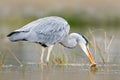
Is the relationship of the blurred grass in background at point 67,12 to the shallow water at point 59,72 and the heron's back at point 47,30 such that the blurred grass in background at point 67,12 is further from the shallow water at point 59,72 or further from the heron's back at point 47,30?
the shallow water at point 59,72

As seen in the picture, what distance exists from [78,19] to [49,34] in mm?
12093

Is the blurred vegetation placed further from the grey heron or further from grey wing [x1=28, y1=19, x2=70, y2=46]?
grey wing [x1=28, y1=19, x2=70, y2=46]

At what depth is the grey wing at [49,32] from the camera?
13.8 meters

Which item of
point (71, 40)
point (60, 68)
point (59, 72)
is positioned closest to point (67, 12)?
point (71, 40)

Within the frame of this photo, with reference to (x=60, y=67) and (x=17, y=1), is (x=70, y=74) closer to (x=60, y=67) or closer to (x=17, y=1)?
(x=60, y=67)

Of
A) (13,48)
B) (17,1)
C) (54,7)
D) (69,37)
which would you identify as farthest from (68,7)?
(69,37)

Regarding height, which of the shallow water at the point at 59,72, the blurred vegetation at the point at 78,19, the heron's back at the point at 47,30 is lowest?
the shallow water at the point at 59,72

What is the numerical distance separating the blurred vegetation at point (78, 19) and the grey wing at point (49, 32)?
10357 millimetres

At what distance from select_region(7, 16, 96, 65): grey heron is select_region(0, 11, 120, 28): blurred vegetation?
10107 mm

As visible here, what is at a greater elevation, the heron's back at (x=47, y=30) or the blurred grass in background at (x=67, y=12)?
the blurred grass in background at (x=67, y=12)

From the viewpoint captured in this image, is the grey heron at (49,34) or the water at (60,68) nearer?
the water at (60,68)

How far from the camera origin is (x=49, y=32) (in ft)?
46.3

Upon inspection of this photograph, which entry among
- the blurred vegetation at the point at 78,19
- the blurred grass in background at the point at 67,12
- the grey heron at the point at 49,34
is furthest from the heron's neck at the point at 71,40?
the blurred vegetation at the point at 78,19

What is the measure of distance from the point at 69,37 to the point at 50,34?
2.34 feet
